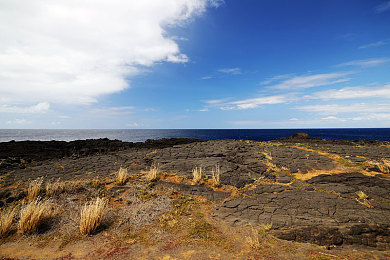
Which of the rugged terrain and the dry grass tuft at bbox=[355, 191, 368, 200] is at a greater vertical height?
the dry grass tuft at bbox=[355, 191, 368, 200]

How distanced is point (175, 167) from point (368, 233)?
9491 millimetres

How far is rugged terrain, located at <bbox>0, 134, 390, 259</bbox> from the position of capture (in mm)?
4512

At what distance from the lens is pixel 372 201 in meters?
6.32

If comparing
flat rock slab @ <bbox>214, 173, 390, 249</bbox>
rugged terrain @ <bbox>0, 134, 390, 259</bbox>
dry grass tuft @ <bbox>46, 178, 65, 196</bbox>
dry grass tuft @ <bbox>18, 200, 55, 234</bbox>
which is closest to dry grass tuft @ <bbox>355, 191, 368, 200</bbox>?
rugged terrain @ <bbox>0, 134, 390, 259</bbox>

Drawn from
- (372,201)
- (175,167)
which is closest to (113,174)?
(175,167)

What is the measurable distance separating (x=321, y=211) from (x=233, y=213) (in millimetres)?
2929

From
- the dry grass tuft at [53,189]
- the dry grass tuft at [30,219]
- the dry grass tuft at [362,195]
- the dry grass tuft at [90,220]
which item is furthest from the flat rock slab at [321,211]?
the dry grass tuft at [53,189]

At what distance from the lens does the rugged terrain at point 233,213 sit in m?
4.51

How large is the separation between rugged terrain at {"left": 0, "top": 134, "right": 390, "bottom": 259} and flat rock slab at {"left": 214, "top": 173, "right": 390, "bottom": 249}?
1.1 inches

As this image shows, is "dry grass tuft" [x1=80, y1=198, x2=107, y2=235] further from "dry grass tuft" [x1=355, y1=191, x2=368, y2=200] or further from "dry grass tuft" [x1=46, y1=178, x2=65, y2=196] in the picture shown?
"dry grass tuft" [x1=355, y1=191, x2=368, y2=200]

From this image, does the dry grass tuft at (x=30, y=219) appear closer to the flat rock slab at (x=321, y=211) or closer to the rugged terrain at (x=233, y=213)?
the rugged terrain at (x=233, y=213)

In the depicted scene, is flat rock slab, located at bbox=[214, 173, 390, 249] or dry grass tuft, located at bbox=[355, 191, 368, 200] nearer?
flat rock slab, located at bbox=[214, 173, 390, 249]

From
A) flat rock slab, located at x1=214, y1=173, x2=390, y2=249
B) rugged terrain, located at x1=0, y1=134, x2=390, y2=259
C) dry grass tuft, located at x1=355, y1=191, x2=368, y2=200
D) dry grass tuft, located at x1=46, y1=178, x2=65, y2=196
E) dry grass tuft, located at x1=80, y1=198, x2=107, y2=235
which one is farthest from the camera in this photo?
dry grass tuft, located at x1=46, y1=178, x2=65, y2=196

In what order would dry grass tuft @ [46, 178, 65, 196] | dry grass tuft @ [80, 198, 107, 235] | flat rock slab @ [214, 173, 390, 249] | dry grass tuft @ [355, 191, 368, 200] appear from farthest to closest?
dry grass tuft @ [46, 178, 65, 196]
dry grass tuft @ [355, 191, 368, 200]
dry grass tuft @ [80, 198, 107, 235]
flat rock slab @ [214, 173, 390, 249]
